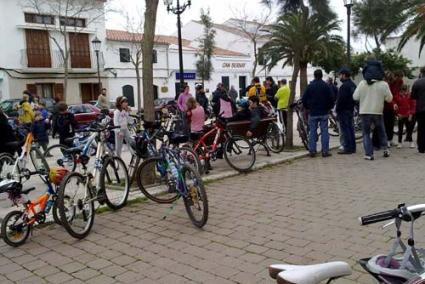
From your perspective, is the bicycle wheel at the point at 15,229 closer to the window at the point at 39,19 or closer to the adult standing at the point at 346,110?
the adult standing at the point at 346,110

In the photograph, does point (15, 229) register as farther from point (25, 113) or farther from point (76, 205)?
point (25, 113)

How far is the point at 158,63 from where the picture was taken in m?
39.2

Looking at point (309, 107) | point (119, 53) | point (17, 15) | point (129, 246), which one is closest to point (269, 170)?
point (309, 107)

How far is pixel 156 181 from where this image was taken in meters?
6.77

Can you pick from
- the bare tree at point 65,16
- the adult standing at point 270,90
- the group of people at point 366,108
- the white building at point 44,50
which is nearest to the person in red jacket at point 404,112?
the group of people at point 366,108

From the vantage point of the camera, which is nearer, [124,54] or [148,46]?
[148,46]

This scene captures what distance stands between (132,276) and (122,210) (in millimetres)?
2254

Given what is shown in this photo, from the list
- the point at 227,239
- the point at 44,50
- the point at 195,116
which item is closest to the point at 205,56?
the point at 44,50

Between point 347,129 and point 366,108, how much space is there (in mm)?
877

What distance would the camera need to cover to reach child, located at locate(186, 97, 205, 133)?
27.7 ft

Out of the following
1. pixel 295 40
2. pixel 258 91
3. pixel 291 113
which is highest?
pixel 295 40

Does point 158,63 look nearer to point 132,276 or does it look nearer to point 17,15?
point 17,15

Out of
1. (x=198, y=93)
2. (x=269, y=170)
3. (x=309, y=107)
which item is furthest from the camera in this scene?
(x=198, y=93)

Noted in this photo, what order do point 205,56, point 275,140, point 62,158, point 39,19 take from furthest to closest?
point 205,56 < point 39,19 < point 275,140 < point 62,158
